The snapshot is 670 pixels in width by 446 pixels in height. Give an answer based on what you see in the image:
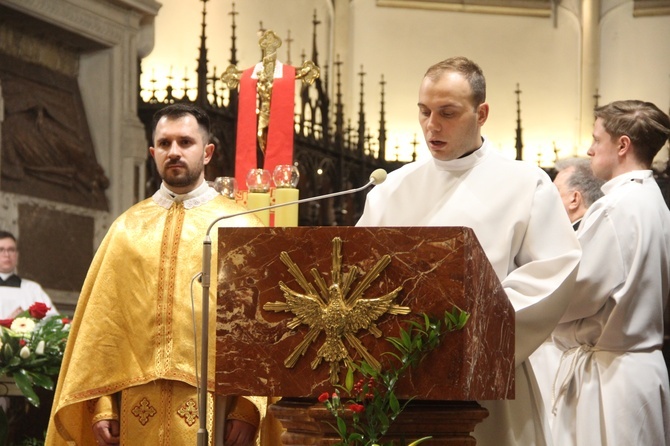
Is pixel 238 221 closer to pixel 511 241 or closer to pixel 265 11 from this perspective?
pixel 511 241

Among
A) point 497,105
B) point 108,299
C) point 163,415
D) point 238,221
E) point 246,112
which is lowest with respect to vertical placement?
point 163,415

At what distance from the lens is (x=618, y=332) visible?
4.41 meters

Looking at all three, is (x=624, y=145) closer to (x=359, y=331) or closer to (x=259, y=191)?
(x=259, y=191)

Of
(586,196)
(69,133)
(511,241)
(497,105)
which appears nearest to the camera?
(511,241)

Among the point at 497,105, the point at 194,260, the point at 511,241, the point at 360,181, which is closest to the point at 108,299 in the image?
the point at 194,260

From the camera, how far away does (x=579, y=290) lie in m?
4.33

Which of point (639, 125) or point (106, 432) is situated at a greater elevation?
point (639, 125)

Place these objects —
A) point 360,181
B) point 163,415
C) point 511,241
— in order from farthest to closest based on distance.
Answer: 1. point 360,181
2. point 163,415
3. point 511,241

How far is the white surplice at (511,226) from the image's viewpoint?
11.1 feet

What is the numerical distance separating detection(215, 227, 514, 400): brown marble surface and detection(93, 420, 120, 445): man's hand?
1265 mm

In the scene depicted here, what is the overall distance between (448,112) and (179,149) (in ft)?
3.78

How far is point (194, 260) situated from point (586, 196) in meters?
2.46

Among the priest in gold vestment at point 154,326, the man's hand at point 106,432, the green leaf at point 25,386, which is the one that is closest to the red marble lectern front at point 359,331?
the priest in gold vestment at point 154,326

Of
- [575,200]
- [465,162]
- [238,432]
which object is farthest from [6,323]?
[465,162]
